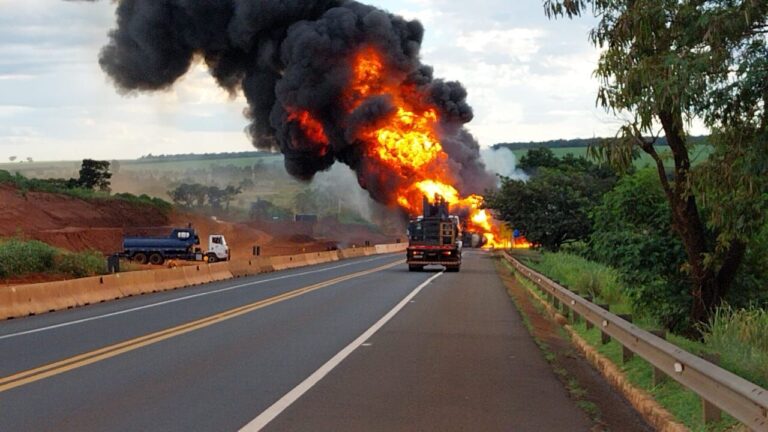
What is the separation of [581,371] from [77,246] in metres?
56.4

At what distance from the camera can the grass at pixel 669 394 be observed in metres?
7.46

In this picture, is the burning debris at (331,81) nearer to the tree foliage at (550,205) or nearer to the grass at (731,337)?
the tree foliage at (550,205)

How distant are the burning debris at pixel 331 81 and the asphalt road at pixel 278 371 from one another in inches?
1851

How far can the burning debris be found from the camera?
225 feet

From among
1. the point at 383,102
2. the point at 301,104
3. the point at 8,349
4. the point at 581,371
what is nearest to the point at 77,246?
the point at 301,104

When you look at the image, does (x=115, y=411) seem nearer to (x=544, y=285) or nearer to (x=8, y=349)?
(x=8, y=349)

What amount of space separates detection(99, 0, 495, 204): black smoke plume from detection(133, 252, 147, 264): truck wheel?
1907 centimetres

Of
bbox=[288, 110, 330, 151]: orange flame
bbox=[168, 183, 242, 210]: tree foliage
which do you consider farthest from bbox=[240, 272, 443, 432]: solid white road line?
bbox=[168, 183, 242, 210]: tree foliage

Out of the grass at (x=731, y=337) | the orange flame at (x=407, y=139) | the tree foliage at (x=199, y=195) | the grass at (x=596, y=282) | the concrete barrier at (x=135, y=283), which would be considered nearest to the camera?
the grass at (x=731, y=337)

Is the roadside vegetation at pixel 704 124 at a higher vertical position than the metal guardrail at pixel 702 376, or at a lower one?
higher

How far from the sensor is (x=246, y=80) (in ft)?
257

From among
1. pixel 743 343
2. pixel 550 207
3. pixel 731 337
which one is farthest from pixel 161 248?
pixel 743 343

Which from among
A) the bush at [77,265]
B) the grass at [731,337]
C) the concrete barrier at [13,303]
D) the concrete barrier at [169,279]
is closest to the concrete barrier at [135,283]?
the concrete barrier at [169,279]

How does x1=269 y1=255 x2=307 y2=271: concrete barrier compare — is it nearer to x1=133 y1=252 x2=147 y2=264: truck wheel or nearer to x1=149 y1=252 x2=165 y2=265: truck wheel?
x1=149 y1=252 x2=165 y2=265: truck wheel
